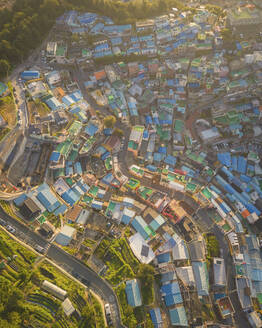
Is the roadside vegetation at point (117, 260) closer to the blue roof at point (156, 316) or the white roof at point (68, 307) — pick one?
the blue roof at point (156, 316)

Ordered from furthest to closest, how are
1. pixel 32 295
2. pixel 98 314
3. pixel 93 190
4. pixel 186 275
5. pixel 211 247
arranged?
pixel 93 190 → pixel 211 247 → pixel 186 275 → pixel 98 314 → pixel 32 295

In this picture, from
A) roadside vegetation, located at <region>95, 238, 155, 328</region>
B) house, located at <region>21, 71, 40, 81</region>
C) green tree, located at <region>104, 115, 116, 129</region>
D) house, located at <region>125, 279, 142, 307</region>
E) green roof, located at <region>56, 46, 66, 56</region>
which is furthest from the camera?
green roof, located at <region>56, 46, 66, 56</region>

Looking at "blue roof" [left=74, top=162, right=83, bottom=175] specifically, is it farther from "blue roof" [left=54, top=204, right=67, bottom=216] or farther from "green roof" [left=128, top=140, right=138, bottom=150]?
"green roof" [left=128, top=140, right=138, bottom=150]

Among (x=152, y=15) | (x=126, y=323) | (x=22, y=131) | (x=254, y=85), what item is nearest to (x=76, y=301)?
(x=126, y=323)

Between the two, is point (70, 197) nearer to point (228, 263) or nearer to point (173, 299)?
point (173, 299)

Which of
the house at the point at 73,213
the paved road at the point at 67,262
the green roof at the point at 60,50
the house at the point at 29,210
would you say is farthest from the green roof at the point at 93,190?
the green roof at the point at 60,50

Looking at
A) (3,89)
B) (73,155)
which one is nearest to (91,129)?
(73,155)

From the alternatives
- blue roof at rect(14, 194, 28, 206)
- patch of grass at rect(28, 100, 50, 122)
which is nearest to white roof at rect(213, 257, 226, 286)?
blue roof at rect(14, 194, 28, 206)
